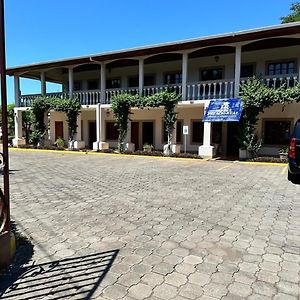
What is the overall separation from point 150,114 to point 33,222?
15502mm

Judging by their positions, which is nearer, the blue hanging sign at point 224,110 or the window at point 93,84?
the blue hanging sign at point 224,110

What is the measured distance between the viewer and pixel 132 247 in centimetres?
404

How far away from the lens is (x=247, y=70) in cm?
1745

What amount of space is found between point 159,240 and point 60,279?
5.15 feet

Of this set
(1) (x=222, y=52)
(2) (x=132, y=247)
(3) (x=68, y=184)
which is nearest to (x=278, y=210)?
(2) (x=132, y=247)

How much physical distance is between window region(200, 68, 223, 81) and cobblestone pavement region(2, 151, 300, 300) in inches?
451

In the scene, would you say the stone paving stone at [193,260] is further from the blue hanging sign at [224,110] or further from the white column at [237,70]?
the white column at [237,70]

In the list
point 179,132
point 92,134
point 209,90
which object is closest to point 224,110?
point 209,90

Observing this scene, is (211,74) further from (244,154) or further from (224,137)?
(244,154)

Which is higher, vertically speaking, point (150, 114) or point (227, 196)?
point (150, 114)

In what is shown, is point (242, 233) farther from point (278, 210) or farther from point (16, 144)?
point (16, 144)

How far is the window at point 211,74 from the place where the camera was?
18.2m

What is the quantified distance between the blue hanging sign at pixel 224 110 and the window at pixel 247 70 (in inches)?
138

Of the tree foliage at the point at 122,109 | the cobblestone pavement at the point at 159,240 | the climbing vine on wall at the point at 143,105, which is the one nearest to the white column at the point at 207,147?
the climbing vine on wall at the point at 143,105
